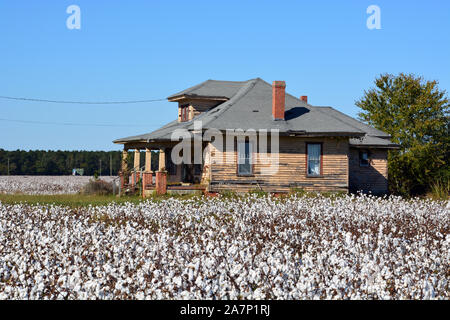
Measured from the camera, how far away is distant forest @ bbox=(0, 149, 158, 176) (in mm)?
89000

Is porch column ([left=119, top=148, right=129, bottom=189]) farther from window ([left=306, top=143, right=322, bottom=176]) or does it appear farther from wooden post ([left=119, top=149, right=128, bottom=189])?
window ([left=306, top=143, right=322, bottom=176])

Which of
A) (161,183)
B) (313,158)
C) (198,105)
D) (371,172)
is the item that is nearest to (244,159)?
(313,158)

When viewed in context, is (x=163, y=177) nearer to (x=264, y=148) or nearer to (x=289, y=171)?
(x=264, y=148)

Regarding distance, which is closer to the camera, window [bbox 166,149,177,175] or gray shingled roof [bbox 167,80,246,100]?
window [bbox 166,149,177,175]

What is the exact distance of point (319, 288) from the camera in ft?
21.5

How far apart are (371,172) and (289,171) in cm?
722

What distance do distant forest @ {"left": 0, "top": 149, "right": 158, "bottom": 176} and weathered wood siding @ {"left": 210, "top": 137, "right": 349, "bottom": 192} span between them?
182 feet

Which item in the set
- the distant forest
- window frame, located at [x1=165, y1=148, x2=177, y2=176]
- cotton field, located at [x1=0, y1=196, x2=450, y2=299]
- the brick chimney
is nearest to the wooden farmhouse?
the brick chimney

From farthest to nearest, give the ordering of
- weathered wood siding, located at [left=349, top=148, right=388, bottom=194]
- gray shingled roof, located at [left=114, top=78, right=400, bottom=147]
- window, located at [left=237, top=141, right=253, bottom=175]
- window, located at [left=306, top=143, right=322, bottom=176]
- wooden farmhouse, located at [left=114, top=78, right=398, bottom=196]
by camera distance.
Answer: weathered wood siding, located at [left=349, top=148, right=388, bottom=194], window, located at [left=306, top=143, right=322, bottom=176], gray shingled roof, located at [left=114, top=78, right=400, bottom=147], window, located at [left=237, top=141, right=253, bottom=175], wooden farmhouse, located at [left=114, top=78, right=398, bottom=196]

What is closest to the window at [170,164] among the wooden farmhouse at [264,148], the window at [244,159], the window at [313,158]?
the wooden farmhouse at [264,148]

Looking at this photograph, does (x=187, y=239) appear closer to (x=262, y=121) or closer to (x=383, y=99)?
(x=262, y=121)

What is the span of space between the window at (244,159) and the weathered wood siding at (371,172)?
7540 millimetres
